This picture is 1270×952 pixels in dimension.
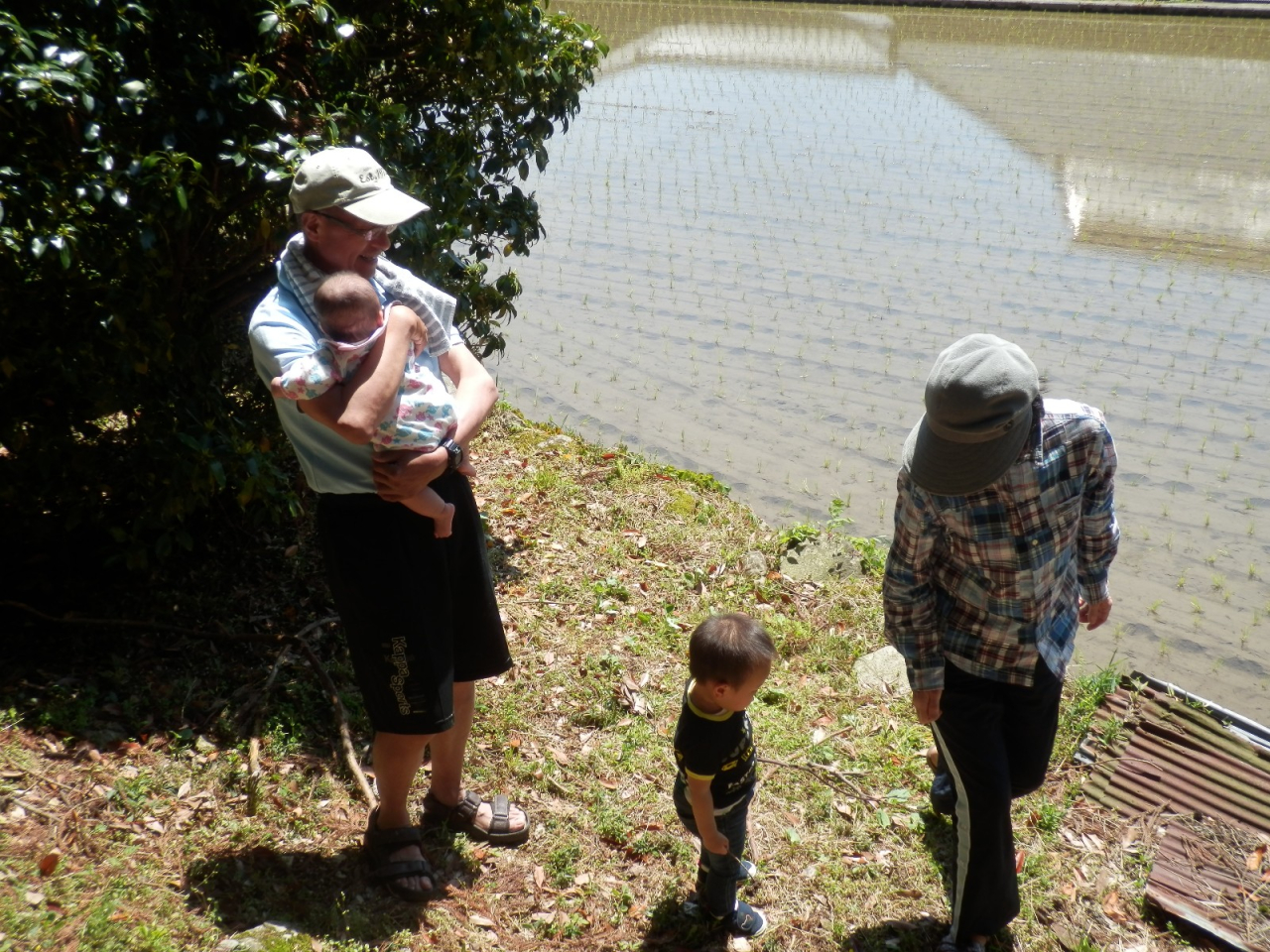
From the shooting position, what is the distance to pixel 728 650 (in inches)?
123

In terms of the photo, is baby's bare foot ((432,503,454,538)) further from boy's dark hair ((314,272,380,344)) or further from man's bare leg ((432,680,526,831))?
man's bare leg ((432,680,526,831))

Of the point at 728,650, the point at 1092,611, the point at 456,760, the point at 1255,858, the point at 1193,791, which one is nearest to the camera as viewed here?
the point at 728,650

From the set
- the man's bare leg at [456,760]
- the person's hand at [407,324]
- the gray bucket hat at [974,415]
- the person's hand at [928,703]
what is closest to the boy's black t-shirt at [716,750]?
the person's hand at [928,703]

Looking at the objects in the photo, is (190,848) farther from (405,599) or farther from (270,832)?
(405,599)

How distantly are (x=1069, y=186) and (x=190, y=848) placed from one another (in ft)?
41.0

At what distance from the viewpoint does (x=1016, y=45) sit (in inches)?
818

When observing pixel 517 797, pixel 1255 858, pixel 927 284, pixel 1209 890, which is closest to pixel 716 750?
pixel 517 797

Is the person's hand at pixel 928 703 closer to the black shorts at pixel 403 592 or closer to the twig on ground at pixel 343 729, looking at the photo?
the black shorts at pixel 403 592

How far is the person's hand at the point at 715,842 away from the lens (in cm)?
334

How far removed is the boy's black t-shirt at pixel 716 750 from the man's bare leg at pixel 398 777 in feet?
2.55

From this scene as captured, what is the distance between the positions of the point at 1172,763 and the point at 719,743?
2.43m

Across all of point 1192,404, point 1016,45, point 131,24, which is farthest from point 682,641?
point 1016,45

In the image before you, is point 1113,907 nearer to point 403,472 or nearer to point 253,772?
point 403,472

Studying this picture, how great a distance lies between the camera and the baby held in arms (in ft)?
9.36
